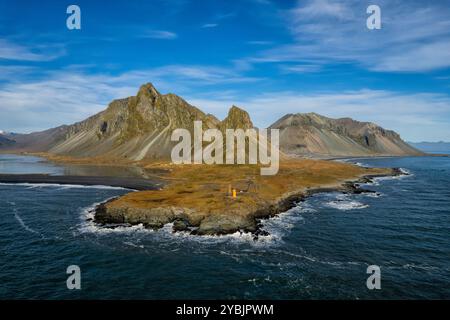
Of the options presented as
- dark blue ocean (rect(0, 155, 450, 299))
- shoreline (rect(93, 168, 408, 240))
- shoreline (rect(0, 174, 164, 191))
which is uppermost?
shoreline (rect(0, 174, 164, 191))

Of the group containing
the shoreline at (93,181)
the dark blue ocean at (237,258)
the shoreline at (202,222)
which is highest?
the shoreline at (93,181)

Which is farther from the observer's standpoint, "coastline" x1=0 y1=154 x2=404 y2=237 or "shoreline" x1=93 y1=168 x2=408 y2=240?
"coastline" x1=0 y1=154 x2=404 y2=237

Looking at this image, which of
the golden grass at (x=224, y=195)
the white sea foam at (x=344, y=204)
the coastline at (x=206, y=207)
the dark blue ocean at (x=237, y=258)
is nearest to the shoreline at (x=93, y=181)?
the coastline at (x=206, y=207)

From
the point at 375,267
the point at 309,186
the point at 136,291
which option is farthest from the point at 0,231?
the point at 309,186

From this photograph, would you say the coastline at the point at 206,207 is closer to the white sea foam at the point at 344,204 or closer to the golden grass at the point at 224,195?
the golden grass at the point at 224,195

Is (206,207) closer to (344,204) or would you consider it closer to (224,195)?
(224,195)

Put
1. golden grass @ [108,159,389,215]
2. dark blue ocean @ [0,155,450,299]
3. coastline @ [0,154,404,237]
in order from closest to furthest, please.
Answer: dark blue ocean @ [0,155,450,299], coastline @ [0,154,404,237], golden grass @ [108,159,389,215]

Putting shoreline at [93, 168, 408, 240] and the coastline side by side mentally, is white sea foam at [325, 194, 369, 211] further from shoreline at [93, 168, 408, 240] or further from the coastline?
shoreline at [93, 168, 408, 240]

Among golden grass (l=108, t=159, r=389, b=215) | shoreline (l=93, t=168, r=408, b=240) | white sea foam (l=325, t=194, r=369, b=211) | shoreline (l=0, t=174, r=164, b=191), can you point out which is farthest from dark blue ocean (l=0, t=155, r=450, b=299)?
shoreline (l=0, t=174, r=164, b=191)

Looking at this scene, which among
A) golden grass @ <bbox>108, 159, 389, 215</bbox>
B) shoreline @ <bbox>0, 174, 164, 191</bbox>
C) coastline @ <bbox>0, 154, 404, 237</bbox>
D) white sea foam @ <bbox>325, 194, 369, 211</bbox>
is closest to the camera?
coastline @ <bbox>0, 154, 404, 237</bbox>
